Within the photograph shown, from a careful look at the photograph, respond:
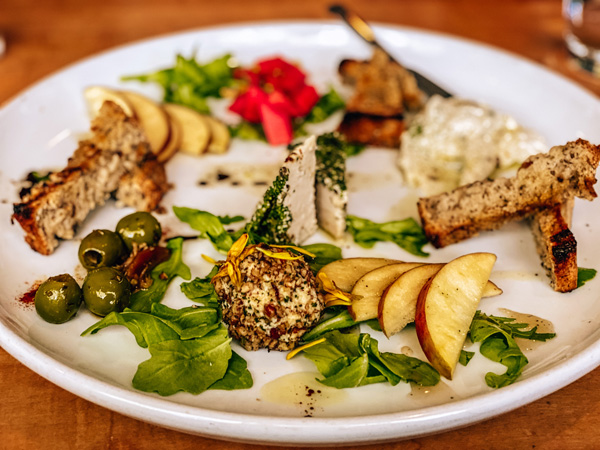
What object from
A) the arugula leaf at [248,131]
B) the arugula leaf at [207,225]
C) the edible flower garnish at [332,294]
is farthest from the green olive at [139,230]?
the arugula leaf at [248,131]

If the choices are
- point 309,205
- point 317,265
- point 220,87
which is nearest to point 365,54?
point 220,87

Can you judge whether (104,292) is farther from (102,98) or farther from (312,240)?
(102,98)

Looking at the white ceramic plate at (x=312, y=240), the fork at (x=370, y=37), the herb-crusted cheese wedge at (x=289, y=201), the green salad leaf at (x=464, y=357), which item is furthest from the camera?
the fork at (x=370, y=37)

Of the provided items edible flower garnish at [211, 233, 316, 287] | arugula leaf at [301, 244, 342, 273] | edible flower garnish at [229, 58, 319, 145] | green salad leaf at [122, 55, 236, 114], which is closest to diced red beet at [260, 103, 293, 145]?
edible flower garnish at [229, 58, 319, 145]

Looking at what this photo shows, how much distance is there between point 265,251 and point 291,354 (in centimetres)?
47

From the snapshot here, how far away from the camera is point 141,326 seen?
2.78 meters

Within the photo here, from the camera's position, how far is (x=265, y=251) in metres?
2.76

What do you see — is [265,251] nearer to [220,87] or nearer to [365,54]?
[220,87]

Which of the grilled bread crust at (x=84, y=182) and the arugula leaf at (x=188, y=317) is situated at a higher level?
the grilled bread crust at (x=84, y=182)

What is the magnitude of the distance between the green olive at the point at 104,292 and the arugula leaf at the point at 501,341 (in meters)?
1.64

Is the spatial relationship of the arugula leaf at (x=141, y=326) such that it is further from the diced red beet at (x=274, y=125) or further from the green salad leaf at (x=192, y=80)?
the green salad leaf at (x=192, y=80)

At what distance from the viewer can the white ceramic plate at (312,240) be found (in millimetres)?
2371

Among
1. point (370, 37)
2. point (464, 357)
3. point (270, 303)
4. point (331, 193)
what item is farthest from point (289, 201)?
point (370, 37)

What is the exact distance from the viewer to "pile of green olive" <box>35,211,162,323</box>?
282 cm
